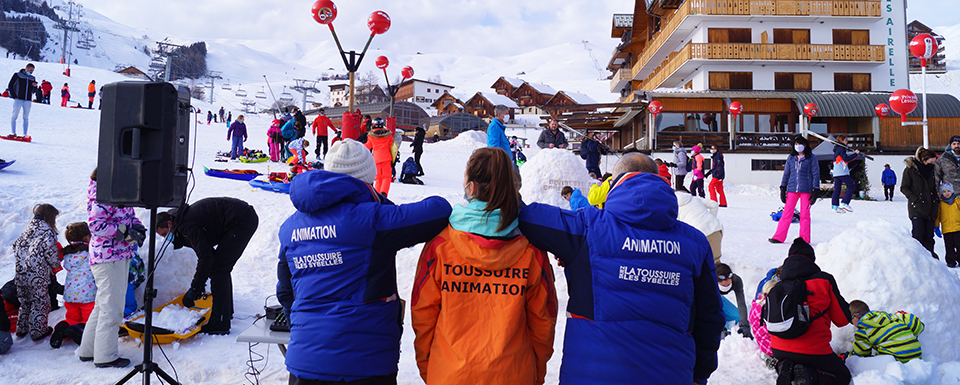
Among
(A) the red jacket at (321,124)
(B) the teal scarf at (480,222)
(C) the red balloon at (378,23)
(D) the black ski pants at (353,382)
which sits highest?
(C) the red balloon at (378,23)

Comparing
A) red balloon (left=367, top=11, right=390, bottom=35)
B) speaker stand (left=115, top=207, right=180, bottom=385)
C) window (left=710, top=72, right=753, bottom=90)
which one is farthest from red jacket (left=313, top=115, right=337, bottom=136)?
window (left=710, top=72, right=753, bottom=90)

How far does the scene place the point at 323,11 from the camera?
10.3 meters

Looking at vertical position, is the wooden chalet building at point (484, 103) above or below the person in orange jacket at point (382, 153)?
above

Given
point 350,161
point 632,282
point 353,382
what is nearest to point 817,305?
point 632,282

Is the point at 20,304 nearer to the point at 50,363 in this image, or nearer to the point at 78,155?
the point at 50,363

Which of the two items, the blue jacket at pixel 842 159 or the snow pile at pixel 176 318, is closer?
the snow pile at pixel 176 318

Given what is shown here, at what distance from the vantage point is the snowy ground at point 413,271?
13.4 feet

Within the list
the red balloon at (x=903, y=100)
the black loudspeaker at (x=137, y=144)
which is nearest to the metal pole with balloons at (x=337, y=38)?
the black loudspeaker at (x=137, y=144)

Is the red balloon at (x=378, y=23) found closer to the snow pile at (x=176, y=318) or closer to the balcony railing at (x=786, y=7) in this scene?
the snow pile at (x=176, y=318)

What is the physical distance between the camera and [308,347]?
2.37m

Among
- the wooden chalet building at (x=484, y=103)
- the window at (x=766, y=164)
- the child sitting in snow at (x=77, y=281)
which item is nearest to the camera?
the child sitting in snow at (x=77, y=281)

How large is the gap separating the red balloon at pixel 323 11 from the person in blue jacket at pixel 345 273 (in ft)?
29.2

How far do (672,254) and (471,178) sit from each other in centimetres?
94

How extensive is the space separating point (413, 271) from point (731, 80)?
2445 centimetres
